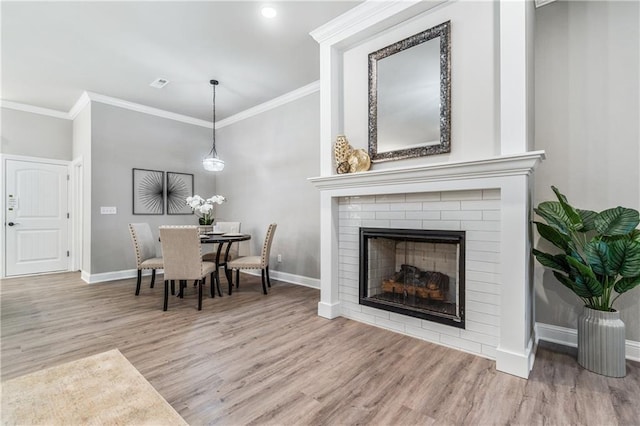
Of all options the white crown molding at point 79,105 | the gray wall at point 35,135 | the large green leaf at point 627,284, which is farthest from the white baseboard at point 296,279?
the gray wall at point 35,135

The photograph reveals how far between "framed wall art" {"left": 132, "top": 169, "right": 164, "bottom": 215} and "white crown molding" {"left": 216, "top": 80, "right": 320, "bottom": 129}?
5.22 feet

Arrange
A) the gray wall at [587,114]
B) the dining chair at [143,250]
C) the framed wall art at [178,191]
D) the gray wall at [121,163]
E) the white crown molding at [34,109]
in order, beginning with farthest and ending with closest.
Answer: the framed wall art at [178,191]
the white crown molding at [34,109]
the gray wall at [121,163]
the dining chair at [143,250]
the gray wall at [587,114]

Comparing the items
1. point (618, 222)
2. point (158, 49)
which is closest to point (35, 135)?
point (158, 49)

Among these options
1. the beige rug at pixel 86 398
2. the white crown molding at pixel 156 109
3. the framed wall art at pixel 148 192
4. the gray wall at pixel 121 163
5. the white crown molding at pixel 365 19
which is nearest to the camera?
the beige rug at pixel 86 398

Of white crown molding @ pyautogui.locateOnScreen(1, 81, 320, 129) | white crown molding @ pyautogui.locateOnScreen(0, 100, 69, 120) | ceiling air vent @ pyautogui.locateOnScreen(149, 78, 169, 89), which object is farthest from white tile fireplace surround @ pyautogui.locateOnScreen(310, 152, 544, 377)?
white crown molding @ pyautogui.locateOnScreen(0, 100, 69, 120)

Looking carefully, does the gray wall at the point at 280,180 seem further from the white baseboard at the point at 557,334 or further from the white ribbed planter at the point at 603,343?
the white ribbed planter at the point at 603,343

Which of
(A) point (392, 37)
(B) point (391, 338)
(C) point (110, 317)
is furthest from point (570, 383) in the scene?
(C) point (110, 317)

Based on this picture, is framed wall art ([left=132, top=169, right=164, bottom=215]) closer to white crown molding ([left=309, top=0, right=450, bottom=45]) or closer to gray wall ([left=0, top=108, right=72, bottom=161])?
gray wall ([left=0, top=108, right=72, bottom=161])

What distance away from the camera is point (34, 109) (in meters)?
5.24

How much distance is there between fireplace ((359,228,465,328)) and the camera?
2.41 meters

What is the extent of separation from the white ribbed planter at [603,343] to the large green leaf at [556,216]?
1.98 ft

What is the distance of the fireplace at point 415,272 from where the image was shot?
241cm

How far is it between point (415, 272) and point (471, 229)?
71cm

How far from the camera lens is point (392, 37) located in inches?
110
